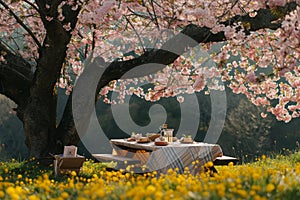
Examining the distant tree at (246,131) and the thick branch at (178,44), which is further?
the distant tree at (246,131)

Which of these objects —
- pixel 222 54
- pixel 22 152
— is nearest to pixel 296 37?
pixel 222 54

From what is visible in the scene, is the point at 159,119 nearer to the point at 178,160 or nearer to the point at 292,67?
the point at 178,160

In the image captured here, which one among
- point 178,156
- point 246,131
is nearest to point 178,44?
point 178,156

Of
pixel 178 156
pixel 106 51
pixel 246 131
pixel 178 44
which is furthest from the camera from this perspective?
pixel 246 131

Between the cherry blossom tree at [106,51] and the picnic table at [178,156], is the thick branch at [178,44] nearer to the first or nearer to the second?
the cherry blossom tree at [106,51]

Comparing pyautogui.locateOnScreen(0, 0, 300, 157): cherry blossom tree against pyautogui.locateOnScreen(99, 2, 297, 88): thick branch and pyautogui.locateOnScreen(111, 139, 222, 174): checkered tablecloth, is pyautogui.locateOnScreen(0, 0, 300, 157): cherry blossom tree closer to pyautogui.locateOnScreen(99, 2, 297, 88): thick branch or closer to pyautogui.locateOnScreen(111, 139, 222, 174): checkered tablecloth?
pyautogui.locateOnScreen(99, 2, 297, 88): thick branch

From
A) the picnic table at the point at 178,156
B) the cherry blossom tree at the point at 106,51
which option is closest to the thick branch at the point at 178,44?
Result: the cherry blossom tree at the point at 106,51

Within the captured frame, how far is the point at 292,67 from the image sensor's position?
4.80 meters

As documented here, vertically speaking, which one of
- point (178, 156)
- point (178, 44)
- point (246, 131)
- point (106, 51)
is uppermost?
point (106, 51)

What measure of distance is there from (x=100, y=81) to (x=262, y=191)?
5709 millimetres

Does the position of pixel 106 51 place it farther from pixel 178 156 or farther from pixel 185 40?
pixel 178 156

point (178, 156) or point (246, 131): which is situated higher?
point (246, 131)

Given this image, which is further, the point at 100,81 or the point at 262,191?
the point at 100,81

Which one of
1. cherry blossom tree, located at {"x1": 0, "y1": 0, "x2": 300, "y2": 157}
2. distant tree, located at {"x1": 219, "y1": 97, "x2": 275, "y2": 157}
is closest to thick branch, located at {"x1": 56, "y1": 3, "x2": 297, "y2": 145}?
cherry blossom tree, located at {"x1": 0, "y1": 0, "x2": 300, "y2": 157}
